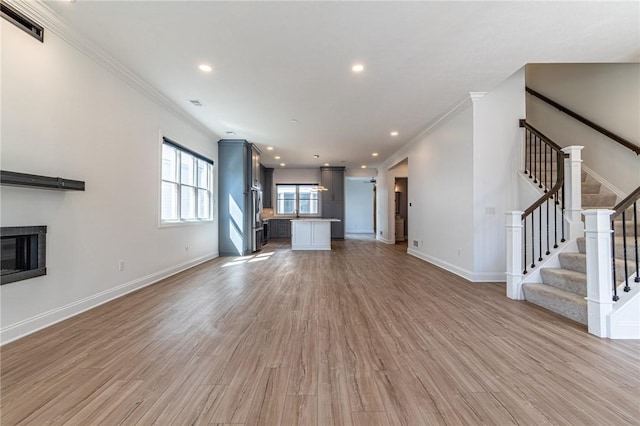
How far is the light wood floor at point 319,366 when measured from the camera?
141cm

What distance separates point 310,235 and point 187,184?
3904mm

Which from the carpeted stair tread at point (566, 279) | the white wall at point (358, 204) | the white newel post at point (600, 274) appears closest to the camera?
the white newel post at point (600, 274)

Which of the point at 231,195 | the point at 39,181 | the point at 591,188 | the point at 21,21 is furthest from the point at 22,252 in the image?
the point at 591,188

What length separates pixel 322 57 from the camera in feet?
10.4

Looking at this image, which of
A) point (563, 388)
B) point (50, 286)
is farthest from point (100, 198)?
point (563, 388)

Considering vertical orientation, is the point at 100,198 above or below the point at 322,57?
below

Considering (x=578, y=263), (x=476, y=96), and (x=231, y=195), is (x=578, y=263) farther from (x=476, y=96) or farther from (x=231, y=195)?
(x=231, y=195)

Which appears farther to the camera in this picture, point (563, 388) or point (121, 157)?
point (121, 157)

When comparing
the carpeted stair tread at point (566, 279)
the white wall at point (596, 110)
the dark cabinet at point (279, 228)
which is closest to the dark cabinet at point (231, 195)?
the dark cabinet at point (279, 228)

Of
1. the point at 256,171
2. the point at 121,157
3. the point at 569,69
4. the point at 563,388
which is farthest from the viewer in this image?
the point at 256,171

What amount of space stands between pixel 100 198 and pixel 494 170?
17.8 feet

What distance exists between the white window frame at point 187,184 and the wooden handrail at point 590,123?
6673 mm

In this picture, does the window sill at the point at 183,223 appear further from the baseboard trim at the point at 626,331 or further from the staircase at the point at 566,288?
the baseboard trim at the point at 626,331

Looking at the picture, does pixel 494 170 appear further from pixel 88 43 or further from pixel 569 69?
pixel 88 43
